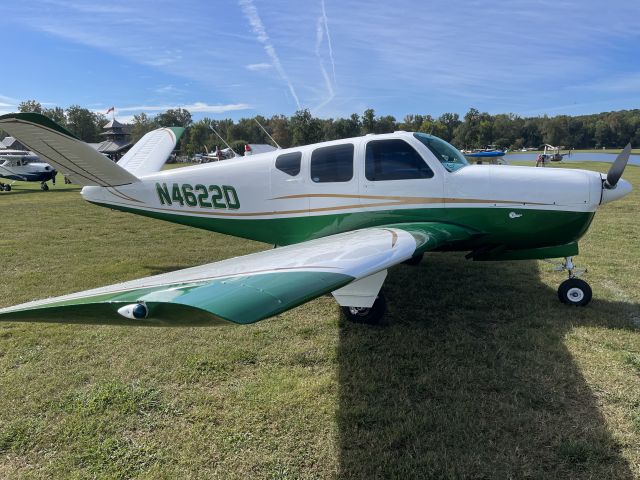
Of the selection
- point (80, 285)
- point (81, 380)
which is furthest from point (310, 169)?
point (80, 285)

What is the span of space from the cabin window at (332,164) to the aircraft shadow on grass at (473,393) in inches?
71.0

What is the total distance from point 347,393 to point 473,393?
1010 millimetres

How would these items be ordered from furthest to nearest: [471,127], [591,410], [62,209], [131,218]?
[471,127], [62,209], [131,218], [591,410]

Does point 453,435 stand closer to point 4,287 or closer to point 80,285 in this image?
point 80,285

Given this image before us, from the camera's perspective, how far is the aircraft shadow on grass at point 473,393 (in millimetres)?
2504

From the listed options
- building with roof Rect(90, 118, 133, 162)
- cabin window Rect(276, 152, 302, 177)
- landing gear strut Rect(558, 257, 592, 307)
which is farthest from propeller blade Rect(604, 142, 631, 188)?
building with roof Rect(90, 118, 133, 162)

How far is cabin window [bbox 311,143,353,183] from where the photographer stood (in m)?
5.13

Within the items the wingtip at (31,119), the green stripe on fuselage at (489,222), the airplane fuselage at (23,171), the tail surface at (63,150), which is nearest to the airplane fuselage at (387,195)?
the green stripe on fuselage at (489,222)

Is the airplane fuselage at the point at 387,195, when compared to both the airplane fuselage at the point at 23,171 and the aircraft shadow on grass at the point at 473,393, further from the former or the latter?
the airplane fuselage at the point at 23,171

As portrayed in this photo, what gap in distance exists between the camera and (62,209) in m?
14.1

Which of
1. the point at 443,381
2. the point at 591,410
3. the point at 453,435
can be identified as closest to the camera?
the point at 453,435

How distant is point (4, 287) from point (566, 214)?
7.70 m

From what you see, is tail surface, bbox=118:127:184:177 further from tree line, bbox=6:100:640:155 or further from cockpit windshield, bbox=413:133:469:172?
tree line, bbox=6:100:640:155

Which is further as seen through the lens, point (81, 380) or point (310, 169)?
point (310, 169)
